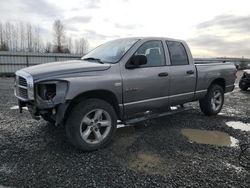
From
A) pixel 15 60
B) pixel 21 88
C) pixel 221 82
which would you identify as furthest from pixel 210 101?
pixel 15 60

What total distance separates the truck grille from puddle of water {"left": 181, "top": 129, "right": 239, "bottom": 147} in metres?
3.13

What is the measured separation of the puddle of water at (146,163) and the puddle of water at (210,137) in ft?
4.05

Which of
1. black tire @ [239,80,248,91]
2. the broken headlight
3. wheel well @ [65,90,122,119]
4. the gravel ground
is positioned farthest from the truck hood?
black tire @ [239,80,248,91]

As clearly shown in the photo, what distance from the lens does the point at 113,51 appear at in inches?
196

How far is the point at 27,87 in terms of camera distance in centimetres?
390

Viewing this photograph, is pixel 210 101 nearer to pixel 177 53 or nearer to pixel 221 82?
pixel 221 82

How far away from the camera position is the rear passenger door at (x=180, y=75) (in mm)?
5410

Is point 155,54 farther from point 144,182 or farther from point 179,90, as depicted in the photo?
point 144,182

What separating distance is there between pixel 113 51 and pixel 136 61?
69 centimetres

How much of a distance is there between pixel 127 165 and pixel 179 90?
250cm

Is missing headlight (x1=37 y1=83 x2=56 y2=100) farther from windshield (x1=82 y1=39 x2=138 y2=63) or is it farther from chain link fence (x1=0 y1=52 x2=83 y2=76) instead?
chain link fence (x1=0 y1=52 x2=83 y2=76)

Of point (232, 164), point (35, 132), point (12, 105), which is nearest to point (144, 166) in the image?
point (232, 164)

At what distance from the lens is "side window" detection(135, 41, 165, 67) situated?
195 inches

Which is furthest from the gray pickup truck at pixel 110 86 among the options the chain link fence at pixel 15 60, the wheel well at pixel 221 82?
the chain link fence at pixel 15 60
